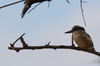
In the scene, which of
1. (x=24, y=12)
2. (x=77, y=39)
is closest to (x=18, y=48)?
(x=24, y=12)

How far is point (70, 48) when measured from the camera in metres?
0.44

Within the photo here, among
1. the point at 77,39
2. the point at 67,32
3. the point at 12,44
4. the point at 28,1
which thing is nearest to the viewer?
the point at 28,1

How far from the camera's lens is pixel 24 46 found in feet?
1.51

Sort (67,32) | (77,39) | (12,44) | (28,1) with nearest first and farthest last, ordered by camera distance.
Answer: (28,1) → (12,44) → (77,39) → (67,32)

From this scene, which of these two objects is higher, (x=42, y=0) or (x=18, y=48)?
(x=42, y=0)

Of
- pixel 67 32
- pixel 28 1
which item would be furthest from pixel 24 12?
pixel 67 32

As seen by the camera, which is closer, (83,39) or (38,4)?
(38,4)

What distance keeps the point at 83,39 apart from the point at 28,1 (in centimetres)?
28

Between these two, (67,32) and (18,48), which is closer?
(18,48)

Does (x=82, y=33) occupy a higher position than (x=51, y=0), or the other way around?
(x=51, y=0)

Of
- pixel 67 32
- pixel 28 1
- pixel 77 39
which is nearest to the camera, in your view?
pixel 28 1

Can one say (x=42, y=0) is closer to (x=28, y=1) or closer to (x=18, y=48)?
(x=28, y=1)

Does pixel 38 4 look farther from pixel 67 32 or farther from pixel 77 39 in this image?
pixel 67 32

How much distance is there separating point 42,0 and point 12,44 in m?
0.19
